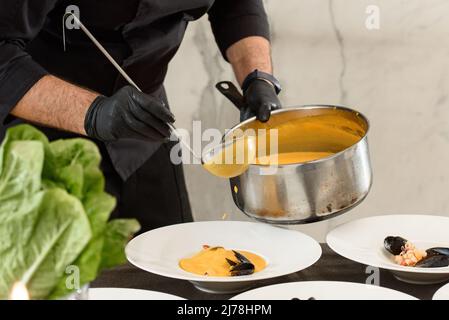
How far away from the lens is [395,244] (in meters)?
1.33

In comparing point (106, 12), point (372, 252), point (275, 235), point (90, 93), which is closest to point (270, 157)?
point (275, 235)

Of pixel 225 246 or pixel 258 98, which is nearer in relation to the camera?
pixel 225 246

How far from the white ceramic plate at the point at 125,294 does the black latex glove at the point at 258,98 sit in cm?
60

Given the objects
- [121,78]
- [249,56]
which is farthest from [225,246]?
[249,56]

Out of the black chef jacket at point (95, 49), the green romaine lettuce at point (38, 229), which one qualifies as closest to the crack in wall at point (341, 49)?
the black chef jacket at point (95, 49)

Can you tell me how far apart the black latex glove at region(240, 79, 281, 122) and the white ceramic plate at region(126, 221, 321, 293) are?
306 millimetres

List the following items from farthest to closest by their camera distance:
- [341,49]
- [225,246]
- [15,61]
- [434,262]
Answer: [341,49], [15,61], [225,246], [434,262]

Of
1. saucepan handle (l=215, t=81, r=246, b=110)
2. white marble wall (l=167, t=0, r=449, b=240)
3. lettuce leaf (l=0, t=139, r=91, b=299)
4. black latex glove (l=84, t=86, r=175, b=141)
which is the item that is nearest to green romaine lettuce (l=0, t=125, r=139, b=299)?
lettuce leaf (l=0, t=139, r=91, b=299)

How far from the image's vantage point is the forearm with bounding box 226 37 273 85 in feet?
6.78

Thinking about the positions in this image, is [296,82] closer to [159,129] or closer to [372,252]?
[159,129]

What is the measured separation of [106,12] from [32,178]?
105cm

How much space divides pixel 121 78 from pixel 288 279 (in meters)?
0.79

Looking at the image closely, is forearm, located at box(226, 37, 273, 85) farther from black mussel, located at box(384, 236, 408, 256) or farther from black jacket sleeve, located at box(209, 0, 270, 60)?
black mussel, located at box(384, 236, 408, 256)

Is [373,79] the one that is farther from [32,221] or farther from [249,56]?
[32,221]
